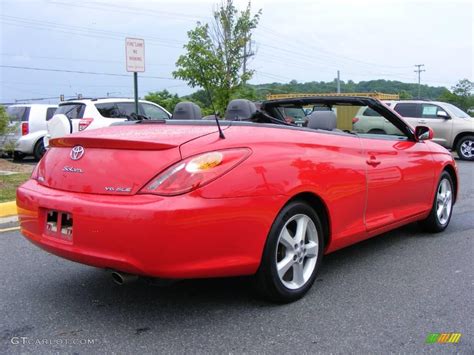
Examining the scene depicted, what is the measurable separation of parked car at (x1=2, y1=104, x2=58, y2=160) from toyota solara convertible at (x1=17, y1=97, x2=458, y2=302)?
960cm

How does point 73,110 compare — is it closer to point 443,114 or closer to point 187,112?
point 187,112

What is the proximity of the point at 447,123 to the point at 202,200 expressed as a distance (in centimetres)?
1379

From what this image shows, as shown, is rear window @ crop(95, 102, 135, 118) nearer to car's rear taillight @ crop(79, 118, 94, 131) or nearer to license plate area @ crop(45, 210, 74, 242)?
car's rear taillight @ crop(79, 118, 94, 131)

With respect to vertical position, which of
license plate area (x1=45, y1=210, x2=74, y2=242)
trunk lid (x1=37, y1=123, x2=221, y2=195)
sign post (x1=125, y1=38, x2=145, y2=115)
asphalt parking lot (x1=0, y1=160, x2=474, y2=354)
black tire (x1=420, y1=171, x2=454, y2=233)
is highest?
sign post (x1=125, y1=38, x2=145, y2=115)

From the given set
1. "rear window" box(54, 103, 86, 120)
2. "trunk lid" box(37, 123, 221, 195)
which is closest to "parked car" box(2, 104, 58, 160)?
"rear window" box(54, 103, 86, 120)

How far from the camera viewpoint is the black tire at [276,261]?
3.16 m

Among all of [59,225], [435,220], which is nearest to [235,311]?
[59,225]

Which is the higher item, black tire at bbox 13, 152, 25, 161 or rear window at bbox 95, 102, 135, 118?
rear window at bbox 95, 102, 135, 118

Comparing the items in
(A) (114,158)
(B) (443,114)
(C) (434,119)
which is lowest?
(A) (114,158)

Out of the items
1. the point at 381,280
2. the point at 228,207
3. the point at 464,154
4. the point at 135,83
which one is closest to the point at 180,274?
the point at 228,207

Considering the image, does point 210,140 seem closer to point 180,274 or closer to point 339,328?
point 180,274

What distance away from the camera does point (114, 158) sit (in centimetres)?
306

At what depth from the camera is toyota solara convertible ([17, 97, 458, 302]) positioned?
110 inches

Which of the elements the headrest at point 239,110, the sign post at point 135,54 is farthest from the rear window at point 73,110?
the headrest at point 239,110
